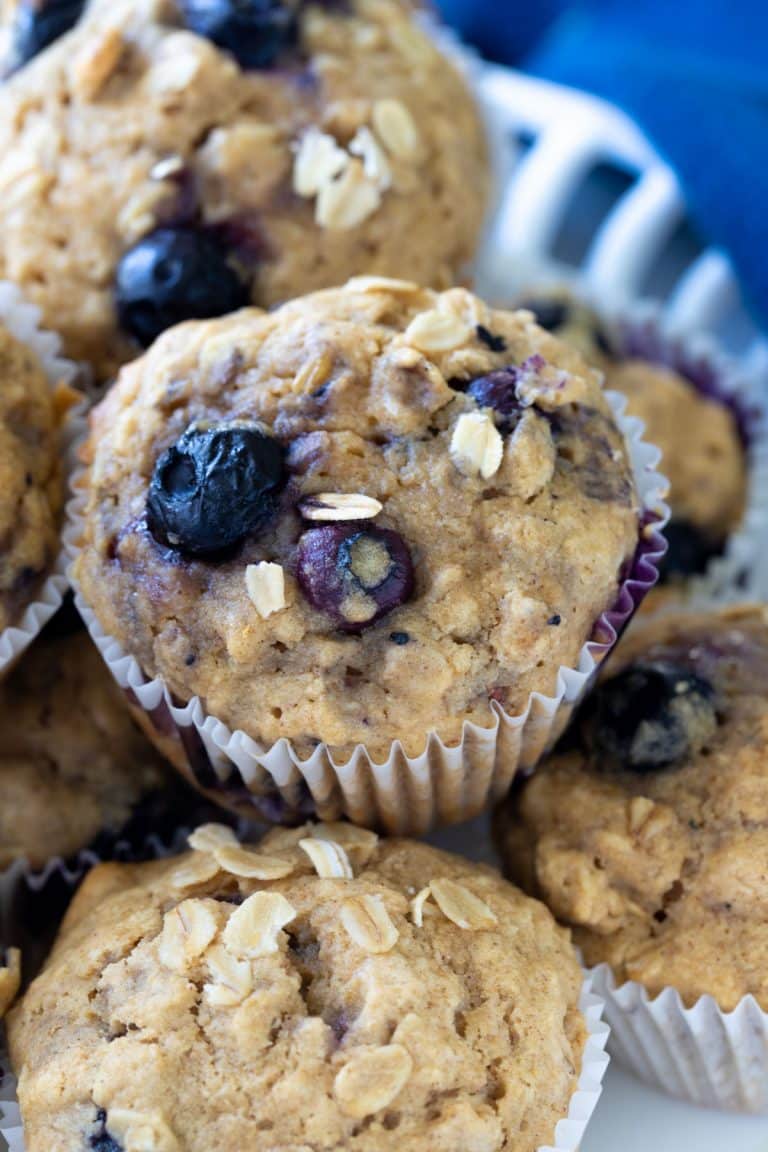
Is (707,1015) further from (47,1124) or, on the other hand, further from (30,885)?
(30,885)

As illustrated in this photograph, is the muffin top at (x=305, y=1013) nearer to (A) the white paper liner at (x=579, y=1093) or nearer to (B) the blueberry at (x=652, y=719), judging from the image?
(A) the white paper liner at (x=579, y=1093)

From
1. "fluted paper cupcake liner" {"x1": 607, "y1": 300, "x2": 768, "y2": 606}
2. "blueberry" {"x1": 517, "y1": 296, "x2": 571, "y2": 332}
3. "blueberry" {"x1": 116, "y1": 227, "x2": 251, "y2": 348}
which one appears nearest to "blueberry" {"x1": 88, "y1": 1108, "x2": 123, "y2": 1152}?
"blueberry" {"x1": 116, "y1": 227, "x2": 251, "y2": 348}

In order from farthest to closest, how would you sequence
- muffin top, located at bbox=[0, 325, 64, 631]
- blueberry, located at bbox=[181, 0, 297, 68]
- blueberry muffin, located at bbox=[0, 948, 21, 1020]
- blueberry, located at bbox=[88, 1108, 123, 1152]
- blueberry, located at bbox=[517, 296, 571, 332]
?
1. blueberry, located at bbox=[517, 296, 571, 332]
2. blueberry, located at bbox=[181, 0, 297, 68]
3. muffin top, located at bbox=[0, 325, 64, 631]
4. blueberry muffin, located at bbox=[0, 948, 21, 1020]
5. blueberry, located at bbox=[88, 1108, 123, 1152]

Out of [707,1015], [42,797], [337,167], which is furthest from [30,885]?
[337,167]

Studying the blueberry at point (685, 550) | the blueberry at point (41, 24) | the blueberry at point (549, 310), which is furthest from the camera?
the blueberry at point (549, 310)

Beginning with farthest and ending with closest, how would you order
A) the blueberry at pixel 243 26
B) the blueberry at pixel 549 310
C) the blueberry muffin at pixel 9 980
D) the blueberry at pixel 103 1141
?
the blueberry at pixel 549 310
the blueberry at pixel 243 26
the blueberry muffin at pixel 9 980
the blueberry at pixel 103 1141

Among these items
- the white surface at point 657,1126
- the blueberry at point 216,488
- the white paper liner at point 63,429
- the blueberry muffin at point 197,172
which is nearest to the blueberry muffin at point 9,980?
the white paper liner at point 63,429

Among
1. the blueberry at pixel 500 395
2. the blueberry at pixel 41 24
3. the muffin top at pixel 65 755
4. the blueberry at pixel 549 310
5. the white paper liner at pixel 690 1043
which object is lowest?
the muffin top at pixel 65 755

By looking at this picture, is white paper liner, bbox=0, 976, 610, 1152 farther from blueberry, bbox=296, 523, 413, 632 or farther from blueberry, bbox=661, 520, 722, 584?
blueberry, bbox=661, 520, 722, 584
